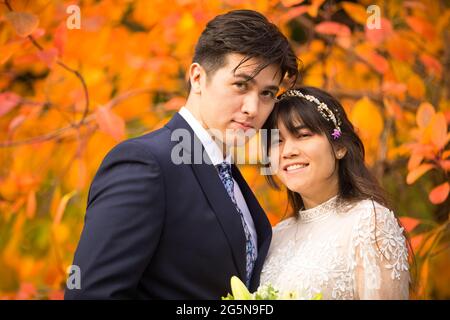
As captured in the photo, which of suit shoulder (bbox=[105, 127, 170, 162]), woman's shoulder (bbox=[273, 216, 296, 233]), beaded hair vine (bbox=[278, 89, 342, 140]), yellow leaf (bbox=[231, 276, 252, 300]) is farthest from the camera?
woman's shoulder (bbox=[273, 216, 296, 233])

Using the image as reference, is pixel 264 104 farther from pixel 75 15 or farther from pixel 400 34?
pixel 400 34

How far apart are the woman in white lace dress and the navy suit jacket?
0.38m

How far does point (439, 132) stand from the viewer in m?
3.04

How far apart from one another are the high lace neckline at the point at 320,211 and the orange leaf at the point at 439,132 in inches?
24.0

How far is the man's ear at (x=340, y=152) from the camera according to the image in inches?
113

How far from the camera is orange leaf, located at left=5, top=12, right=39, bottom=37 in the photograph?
9.62 ft

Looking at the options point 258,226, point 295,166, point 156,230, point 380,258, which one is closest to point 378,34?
point 295,166

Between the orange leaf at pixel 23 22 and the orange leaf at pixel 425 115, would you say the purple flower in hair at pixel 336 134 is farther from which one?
the orange leaf at pixel 23 22

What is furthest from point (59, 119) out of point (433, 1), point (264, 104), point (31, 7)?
point (433, 1)

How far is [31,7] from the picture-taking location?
11.8ft

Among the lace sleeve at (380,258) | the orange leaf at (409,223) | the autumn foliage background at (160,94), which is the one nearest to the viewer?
the lace sleeve at (380,258)

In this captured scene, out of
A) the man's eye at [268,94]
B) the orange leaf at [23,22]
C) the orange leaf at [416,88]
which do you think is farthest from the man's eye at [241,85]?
the orange leaf at [416,88]

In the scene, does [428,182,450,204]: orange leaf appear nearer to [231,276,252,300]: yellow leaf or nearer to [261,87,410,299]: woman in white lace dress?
[261,87,410,299]: woman in white lace dress

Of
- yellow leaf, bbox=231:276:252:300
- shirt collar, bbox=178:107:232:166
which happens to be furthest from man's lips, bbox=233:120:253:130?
yellow leaf, bbox=231:276:252:300
